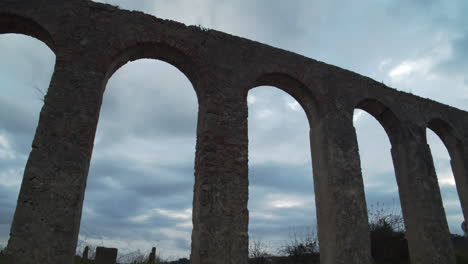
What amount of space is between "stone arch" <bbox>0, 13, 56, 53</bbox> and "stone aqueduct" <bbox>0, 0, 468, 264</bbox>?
0.07ft

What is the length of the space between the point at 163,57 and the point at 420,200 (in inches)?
259

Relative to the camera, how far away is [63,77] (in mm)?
5707

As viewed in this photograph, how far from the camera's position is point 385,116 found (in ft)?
28.8

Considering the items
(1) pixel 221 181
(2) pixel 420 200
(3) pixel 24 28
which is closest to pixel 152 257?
(1) pixel 221 181

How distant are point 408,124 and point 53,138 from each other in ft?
26.2

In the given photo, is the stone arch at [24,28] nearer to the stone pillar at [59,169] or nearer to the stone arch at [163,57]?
the stone pillar at [59,169]

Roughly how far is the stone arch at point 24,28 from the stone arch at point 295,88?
4.12 m

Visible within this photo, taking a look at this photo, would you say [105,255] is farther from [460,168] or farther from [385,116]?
[460,168]

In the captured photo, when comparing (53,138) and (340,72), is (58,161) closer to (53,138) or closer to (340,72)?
(53,138)

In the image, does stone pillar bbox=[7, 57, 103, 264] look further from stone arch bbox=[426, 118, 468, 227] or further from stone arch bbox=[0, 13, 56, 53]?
stone arch bbox=[426, 118, 468, 227]

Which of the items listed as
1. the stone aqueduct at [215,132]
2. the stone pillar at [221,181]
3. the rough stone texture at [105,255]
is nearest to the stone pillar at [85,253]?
the rough stone texture at [105,255]

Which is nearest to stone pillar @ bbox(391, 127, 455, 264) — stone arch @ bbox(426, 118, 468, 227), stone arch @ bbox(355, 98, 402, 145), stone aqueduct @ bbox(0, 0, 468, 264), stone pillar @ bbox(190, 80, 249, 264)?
stone aqueduct @ bbox(0, 0, 468, 264)

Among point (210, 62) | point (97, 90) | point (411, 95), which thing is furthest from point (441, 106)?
point (97, 90)

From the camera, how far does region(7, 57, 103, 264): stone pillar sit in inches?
184
